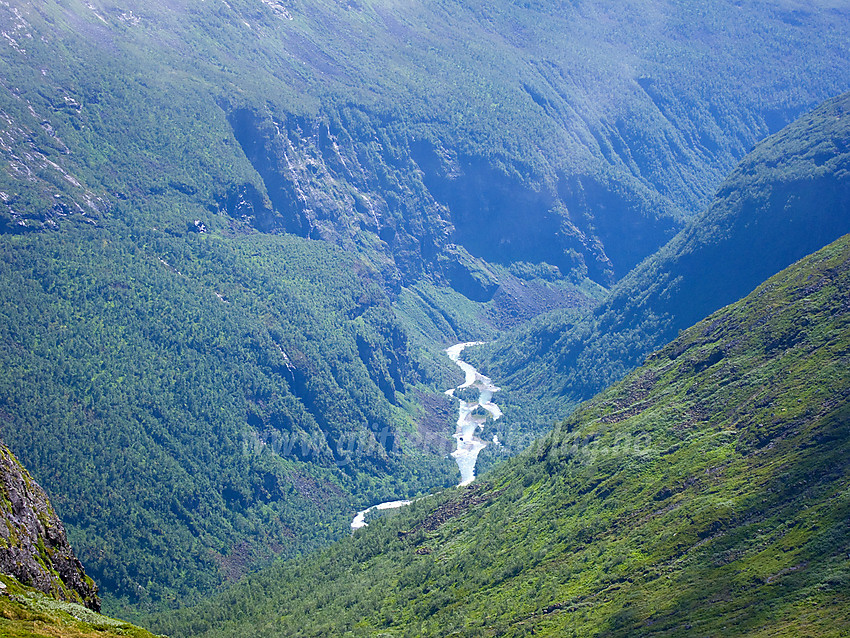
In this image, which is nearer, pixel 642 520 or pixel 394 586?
pixel 642 520

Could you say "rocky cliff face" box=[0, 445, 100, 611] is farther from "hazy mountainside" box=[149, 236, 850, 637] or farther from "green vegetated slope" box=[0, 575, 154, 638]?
"hazy mountainside" box=[149, 236, 850, 637]

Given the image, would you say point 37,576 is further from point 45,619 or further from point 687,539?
point 687,539

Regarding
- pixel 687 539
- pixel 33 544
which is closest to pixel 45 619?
pixel 33 544

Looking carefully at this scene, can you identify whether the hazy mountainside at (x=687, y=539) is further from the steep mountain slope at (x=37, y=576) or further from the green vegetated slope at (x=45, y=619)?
the green vegetated slope at (x=45, y=619)

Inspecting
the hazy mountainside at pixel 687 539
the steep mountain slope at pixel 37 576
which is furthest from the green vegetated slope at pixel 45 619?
the hazy mountainside at pixel 687 539

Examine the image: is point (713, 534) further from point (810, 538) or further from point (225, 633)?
point (225, 633)

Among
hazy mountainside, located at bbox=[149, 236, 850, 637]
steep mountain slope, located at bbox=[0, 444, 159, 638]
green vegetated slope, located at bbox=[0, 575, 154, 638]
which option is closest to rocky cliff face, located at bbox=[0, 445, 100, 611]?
steep mountain slope, located at bbox=[0, 444, 159, 638]

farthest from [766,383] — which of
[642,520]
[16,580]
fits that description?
[16,580]
